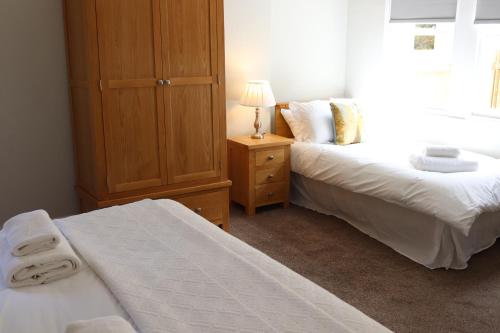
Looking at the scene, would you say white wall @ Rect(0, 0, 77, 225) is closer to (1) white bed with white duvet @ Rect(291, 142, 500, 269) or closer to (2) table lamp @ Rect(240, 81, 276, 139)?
(2) table lamp @ Rect(240, 81, 276, 139)

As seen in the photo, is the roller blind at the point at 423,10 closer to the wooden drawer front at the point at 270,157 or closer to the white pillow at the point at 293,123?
the white pillow at the point at 293,123

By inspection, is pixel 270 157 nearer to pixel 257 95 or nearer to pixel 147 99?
pixel 257 95

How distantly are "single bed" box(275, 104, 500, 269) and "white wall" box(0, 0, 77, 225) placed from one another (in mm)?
1930

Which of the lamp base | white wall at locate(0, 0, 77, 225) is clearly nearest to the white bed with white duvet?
the lamp base

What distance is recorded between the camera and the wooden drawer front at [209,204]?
3.46m

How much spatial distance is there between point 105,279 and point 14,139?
205 centimetres

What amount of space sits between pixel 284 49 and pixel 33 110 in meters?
2.31

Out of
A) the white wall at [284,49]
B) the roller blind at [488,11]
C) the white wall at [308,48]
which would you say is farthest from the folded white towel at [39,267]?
the roller blind at [488,11]

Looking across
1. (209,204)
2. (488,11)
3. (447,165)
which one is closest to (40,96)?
(209,204)

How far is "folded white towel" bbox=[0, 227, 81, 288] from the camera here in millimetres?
1684

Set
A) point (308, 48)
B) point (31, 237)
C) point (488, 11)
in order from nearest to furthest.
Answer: point (31, 237), point (488, 11), point (308, 48)

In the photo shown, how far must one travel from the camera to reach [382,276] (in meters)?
3.09

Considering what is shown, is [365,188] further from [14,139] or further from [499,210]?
[14,139]

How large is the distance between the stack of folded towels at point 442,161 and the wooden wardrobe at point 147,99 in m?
1.37
